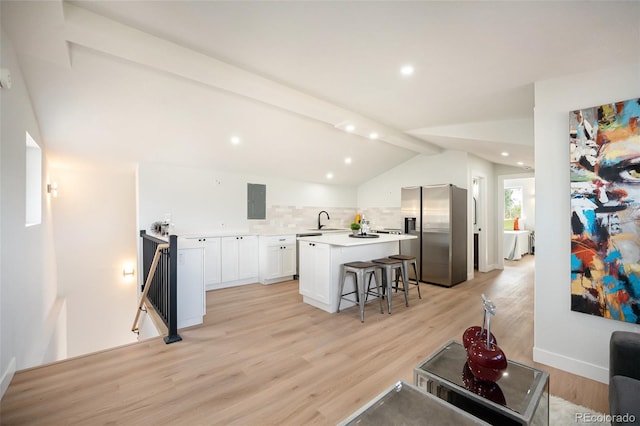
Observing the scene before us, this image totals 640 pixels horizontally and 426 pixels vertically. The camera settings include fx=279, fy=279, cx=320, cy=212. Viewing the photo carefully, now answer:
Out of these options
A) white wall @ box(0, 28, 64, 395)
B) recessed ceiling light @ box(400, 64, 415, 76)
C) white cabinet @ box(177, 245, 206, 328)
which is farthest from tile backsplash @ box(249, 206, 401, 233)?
recessed ceiling light @ box(400, 64, 415, 76)

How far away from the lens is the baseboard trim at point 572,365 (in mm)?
2221

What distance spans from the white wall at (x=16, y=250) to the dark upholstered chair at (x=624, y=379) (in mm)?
3614

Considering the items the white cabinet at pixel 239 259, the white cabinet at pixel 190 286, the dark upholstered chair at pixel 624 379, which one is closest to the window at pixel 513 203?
the white cabinet at pixel 239 259

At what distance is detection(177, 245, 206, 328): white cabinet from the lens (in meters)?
3.17

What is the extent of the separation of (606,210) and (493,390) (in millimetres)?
1790

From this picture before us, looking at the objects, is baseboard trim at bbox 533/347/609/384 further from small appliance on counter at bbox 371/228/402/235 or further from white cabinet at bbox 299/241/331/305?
small appliance on counter at bbox 371/228/402/235

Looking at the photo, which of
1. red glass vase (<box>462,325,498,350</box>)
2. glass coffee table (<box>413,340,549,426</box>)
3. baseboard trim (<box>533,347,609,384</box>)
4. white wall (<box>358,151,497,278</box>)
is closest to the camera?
glass coffee table (<box>413,340,549,426</box>)

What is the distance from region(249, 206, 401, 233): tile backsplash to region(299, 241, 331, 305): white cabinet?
1989 mm

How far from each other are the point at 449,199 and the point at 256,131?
3.54m

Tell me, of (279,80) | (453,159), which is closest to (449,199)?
(453,159)

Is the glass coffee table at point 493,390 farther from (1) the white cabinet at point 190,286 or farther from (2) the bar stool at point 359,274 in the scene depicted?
(1) the white cabinet at point 190,286

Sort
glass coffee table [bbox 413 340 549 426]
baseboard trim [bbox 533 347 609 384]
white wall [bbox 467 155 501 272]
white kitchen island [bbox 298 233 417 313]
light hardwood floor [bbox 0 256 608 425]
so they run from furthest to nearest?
white wall [bbox 467 155 501 272] → white kitchen island [bbox 298 233 417 313] → baseboard trim [bbox 533 347 609 384] → light hardwood floor [bbox 0 256 608 425] → glass coffee table [bbox 413 340 549 426]

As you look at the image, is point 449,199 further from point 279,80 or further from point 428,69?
point 279,80

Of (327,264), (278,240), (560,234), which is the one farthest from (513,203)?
(327,264)
